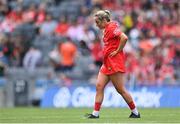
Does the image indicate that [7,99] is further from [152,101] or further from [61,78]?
[152,101]

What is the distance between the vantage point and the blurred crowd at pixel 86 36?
2712 cm

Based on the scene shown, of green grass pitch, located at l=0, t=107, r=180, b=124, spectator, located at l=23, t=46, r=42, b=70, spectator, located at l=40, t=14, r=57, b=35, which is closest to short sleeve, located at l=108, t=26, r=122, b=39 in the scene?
green grass pitch, located at l=0, t=107, r=180, b=124

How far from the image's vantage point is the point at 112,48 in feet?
→ 53.8

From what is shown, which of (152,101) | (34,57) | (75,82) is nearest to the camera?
(152,101)

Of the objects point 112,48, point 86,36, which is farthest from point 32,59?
point 112,48

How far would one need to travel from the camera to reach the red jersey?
1634 cm

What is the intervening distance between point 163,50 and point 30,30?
19.0 ft

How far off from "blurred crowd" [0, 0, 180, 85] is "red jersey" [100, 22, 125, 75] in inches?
391

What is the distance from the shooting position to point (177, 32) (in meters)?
28.2

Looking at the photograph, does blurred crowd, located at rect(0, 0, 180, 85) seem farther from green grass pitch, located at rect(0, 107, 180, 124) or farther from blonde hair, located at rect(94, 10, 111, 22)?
blonde hair, located at rect(94, 10, 111, 22)

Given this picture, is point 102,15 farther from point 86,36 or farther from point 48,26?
point 48,26

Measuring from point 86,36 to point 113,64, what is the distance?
1277 centimetres

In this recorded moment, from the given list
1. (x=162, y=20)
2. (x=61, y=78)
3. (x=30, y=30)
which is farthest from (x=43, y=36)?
(x=162, y=20)

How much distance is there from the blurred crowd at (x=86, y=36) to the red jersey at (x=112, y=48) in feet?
32.5
